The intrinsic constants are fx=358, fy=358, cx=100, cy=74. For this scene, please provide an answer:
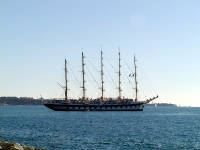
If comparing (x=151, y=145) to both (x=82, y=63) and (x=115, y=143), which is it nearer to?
(x=115, y=143)

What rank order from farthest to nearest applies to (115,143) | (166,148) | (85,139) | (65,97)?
(65,97), (85,139), (115,143), (166,148)

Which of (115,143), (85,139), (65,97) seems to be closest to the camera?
(115,143)

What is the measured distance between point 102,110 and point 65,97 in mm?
14931

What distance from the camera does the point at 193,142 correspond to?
4331cm

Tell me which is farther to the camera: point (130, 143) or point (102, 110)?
point (102, 110)

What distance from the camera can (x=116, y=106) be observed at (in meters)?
135

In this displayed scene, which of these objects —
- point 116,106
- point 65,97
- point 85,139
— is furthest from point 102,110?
point 85,139

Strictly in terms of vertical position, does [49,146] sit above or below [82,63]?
below

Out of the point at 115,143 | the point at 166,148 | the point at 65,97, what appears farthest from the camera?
the point at 65,97

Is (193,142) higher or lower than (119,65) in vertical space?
lower

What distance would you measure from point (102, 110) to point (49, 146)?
99.2 metres

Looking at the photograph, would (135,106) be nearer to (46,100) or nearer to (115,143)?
(46,100)

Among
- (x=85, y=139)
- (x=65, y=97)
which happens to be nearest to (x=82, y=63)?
(x=65, y=97)

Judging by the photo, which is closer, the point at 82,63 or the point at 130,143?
the point at 130,143
